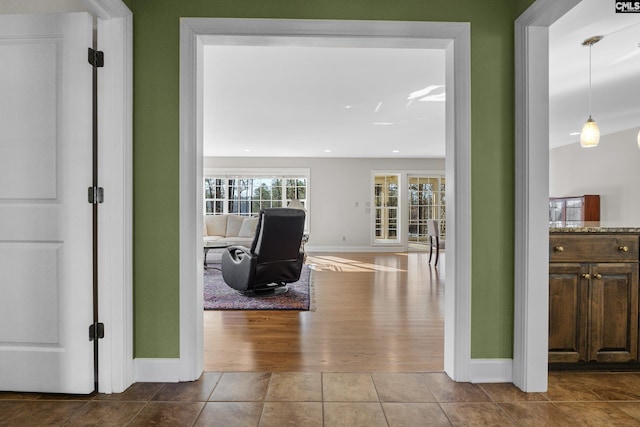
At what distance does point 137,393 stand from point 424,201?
8.71 m

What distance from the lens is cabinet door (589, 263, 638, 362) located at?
87.1 inches

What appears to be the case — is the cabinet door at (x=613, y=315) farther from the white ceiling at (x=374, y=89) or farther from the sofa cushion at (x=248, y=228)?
the sofa cushion at (x=248, y=228)

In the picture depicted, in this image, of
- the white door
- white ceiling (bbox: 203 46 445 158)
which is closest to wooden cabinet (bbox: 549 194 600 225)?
white ceiling (bbox: 203 46 445 158)

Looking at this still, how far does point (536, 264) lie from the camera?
6.54 feet

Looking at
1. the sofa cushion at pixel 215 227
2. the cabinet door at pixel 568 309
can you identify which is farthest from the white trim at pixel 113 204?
the sofa cushion at pixel 215 227

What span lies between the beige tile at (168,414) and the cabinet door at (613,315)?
2.33m

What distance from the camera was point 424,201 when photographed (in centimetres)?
968

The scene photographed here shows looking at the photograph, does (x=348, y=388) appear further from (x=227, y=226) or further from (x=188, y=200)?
(x=227, y=226)

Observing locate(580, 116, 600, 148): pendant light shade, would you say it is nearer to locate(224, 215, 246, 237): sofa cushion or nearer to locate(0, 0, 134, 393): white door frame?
locate(0, 0, 134, 393): white door frame

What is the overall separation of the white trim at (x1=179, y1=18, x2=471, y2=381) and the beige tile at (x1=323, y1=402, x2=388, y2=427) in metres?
0.62

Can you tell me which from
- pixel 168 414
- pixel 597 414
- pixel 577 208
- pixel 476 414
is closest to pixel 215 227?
pixel 168 414

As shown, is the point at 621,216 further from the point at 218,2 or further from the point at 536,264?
the point at 218,2

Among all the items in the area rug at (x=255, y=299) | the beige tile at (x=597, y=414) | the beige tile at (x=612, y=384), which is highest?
the area rug at (x=255, y=299)

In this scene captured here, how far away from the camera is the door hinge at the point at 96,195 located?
75.8 inches
